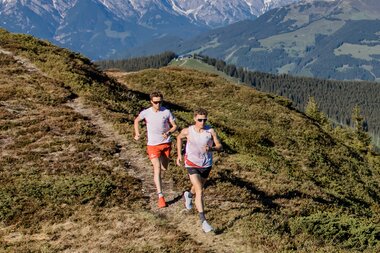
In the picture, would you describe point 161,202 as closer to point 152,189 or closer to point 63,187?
point 152,189

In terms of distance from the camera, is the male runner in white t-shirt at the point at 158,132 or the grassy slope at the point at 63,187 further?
the male runner in white t-shirt at the point at 158,132

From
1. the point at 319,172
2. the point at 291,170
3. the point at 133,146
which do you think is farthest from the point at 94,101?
the point at 319,172

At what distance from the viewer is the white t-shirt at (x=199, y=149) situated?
14.1m

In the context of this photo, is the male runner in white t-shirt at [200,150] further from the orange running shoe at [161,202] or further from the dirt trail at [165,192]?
the orange running shoe at [161,202]

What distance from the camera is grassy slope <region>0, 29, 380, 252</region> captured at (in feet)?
47.8

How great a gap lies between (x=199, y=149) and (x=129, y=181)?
520cm

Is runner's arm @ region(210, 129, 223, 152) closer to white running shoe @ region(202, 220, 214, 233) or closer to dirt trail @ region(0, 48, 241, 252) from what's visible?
white running shoe @ region(202, 220, 214, 233)

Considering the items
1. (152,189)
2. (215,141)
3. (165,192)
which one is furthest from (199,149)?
(152,189)

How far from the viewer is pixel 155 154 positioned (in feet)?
51.8

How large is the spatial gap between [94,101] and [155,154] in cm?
1440

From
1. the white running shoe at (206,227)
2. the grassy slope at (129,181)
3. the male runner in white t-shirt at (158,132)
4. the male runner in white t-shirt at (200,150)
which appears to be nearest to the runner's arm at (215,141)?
the male runner in white t-shirt at (200,150)

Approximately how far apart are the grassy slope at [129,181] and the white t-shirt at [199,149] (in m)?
2.31

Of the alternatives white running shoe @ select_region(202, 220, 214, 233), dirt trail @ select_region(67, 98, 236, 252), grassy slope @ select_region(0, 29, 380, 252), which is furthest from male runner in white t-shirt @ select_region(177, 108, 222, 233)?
grassy slope @ select_region(0, 29, 380, 252)

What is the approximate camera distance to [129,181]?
59.8 feet
